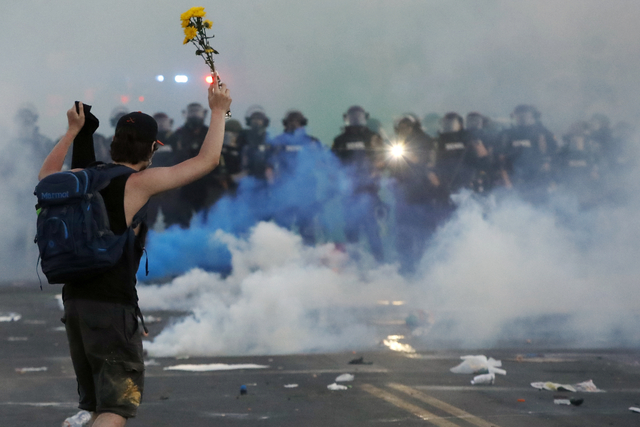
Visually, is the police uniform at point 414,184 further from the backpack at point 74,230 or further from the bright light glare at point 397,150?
the backpack at point 74,230

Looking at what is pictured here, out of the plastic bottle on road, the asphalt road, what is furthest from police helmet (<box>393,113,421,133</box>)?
the plastic bottle on road

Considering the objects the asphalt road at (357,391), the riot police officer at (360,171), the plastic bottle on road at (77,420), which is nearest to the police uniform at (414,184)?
the riot police officer at (360,171)

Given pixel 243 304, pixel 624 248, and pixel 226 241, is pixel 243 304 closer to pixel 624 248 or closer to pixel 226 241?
pixel 226 241

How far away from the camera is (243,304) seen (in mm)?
8492

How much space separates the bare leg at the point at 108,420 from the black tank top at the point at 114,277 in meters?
0.40

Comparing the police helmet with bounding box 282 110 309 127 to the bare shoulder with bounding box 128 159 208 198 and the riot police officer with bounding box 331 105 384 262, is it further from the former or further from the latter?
the bare shoulder with bounding box 128 159 208 198

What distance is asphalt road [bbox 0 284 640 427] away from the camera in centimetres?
496

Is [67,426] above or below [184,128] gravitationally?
below

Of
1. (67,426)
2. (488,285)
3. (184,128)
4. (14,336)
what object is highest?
(184,128)

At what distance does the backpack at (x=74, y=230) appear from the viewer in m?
2.60

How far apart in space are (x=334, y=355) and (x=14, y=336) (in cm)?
422

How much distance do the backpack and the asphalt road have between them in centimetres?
245

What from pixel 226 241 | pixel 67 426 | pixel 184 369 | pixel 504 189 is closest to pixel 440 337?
pixel 184 369

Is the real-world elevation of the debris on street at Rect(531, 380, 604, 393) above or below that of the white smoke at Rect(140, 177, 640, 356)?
below
